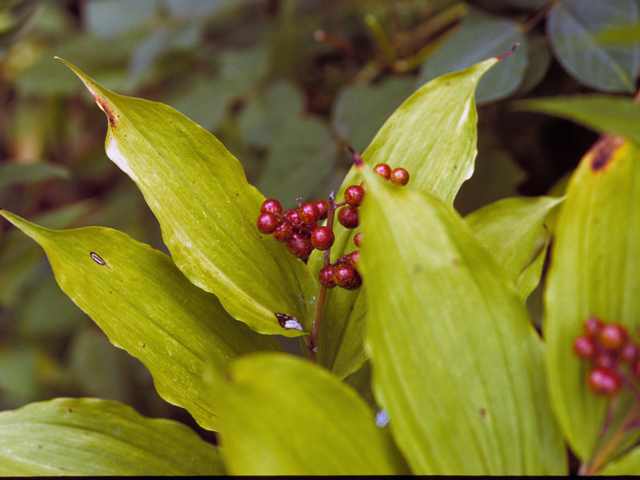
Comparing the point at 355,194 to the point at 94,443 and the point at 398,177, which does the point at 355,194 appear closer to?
the point at 398,177

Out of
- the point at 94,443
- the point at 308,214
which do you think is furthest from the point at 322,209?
the point at 94,443

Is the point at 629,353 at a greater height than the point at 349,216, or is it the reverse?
the point at 349,216

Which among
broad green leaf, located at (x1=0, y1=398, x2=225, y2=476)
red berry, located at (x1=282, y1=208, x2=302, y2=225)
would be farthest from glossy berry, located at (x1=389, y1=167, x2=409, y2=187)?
broad green leaf, located at (x1=0, y1=398, x2=225, y2=476)

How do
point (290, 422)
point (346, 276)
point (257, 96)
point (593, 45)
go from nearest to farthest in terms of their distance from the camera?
point (290, 422) < point (346, 276) < point (593, 45) < point (257, 96)

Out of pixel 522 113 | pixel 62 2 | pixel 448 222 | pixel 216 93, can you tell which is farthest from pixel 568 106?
pixel 62 2

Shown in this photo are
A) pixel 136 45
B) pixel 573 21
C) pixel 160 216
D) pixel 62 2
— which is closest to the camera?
pixel 160 216

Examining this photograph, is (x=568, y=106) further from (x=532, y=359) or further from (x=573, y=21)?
(x=573, y=21)

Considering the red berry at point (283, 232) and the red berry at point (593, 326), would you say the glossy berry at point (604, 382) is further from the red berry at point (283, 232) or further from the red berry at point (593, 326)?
the red berry at point (283, 232)
